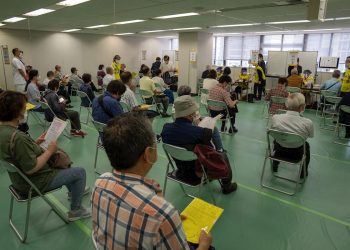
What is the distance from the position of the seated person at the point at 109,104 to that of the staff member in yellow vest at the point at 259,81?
6.74 metres

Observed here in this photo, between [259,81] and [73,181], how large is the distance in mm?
8089

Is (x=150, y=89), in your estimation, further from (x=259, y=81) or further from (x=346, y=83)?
(x=346, y=83)

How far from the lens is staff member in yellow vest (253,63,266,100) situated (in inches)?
355

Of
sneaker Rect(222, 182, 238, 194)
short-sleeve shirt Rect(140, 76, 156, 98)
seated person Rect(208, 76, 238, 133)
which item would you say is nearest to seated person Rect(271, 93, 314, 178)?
sneaker Rect(222, 182, 238, 194)

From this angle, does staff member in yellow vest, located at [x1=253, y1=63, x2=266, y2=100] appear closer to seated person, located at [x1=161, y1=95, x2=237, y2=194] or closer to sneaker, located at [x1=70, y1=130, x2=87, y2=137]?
sneaker, located at [x1=70, y1=130, x2=87, y2=137]

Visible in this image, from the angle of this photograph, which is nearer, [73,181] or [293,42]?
[73,181]

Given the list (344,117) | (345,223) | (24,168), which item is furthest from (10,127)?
(344,117)

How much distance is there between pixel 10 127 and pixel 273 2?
15.3ft

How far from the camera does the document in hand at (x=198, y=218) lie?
4.82 ft

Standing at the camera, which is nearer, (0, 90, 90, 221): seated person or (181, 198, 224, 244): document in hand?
(181, 198, 224, 244): document in hand

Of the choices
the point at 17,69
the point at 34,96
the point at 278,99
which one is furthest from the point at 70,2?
the point at 278,99

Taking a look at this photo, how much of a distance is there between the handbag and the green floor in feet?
1.70

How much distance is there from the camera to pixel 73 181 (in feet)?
7.80

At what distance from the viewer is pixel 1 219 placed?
2.56 metres
